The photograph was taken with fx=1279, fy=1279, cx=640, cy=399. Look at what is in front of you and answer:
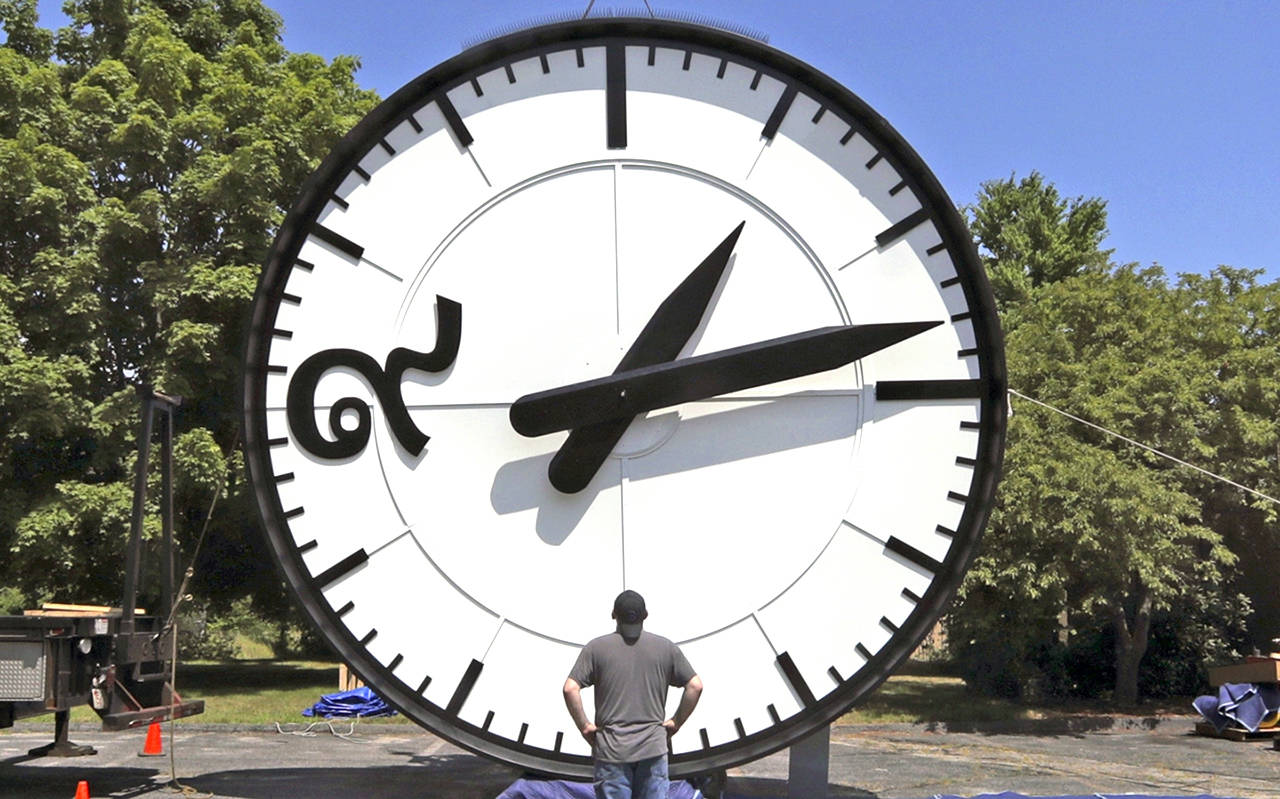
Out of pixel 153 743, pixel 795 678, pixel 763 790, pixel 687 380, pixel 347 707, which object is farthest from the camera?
pixel 347 707

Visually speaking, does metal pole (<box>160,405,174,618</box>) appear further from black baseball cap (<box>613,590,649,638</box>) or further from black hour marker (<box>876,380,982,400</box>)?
black hour marker (<box>876,380,982,400</box>)

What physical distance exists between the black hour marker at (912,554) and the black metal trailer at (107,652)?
5.58m

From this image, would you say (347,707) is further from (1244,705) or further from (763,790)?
(1244,705)

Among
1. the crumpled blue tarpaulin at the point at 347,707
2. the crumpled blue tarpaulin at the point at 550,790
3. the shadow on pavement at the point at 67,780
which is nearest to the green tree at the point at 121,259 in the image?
the crumpled blue tarpaulin at the point at 347,707

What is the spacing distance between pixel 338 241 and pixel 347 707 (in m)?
11.6

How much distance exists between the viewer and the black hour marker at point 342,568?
21.7 ft

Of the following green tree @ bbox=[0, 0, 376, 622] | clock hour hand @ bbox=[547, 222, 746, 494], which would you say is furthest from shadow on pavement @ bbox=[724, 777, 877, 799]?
green tree @ bbox=[0, 0, 376, 622]

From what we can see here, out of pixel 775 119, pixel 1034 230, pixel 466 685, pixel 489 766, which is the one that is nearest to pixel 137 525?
pixel 489 766

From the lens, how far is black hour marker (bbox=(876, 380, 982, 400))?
6.62 metres

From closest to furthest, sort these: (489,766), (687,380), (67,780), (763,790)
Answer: (687,380), (763,790), (67,780), (489,766)

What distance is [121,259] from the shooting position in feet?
66.9

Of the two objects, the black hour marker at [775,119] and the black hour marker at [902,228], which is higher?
the black hour marker at [775,119]

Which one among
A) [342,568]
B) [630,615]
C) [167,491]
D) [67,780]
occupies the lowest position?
[67,780]

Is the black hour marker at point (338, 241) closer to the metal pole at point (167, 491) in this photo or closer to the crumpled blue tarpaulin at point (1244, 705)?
the metal pole at point (167, 491)
